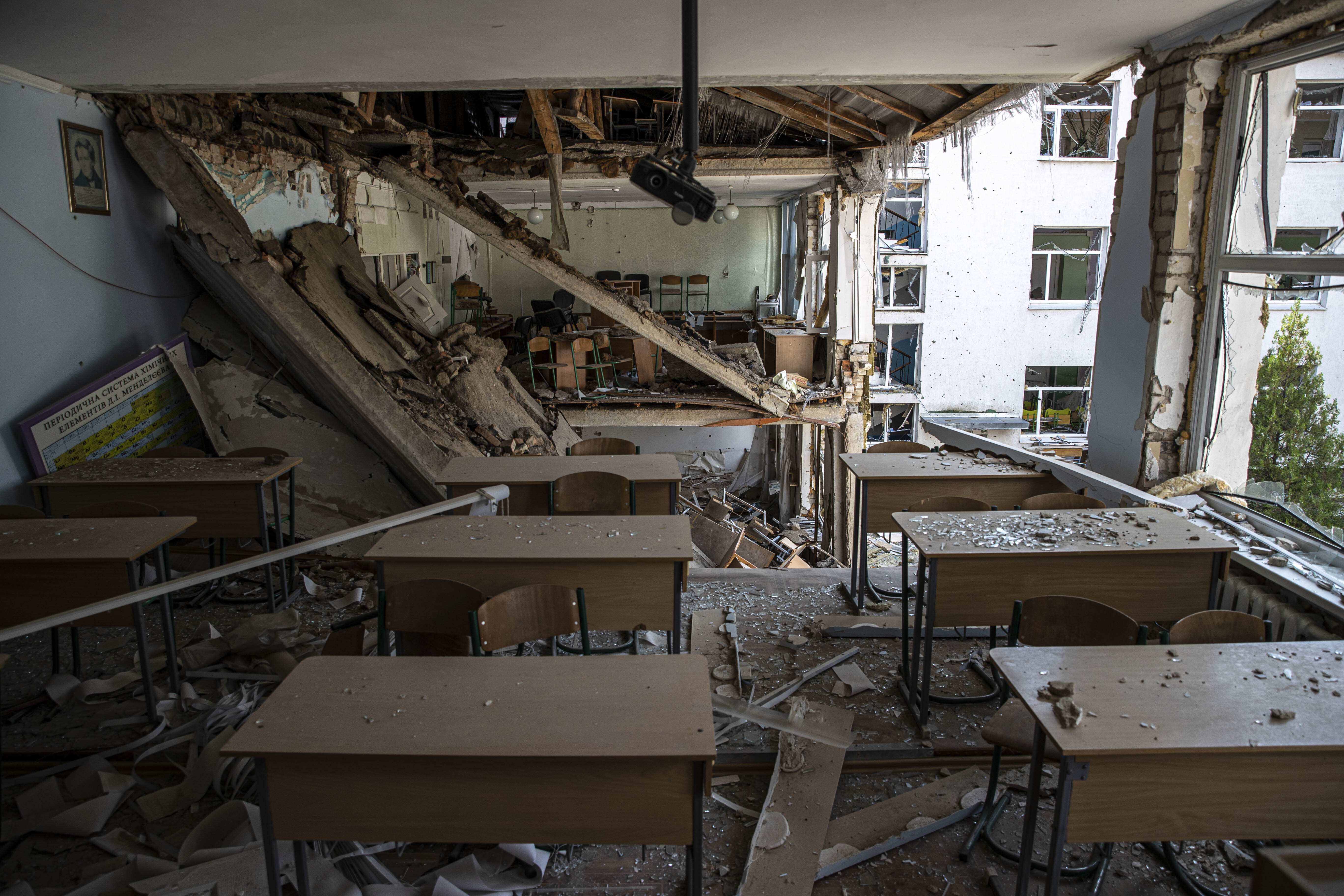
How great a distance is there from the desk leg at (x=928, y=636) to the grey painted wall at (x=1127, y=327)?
87.3 inches

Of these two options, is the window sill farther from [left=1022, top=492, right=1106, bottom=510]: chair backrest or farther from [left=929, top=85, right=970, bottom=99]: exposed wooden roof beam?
[left=1022, top=492, right=1106, bottom=510]: chair backrest

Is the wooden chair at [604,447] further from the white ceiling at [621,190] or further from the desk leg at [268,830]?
the desk leg at [268,830]

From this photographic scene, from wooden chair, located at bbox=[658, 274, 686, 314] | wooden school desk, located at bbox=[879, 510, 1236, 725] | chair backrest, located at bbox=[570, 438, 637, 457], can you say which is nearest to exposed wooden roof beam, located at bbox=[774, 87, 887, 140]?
chair backrest, located at bbox=[570, 438, 637, 457]

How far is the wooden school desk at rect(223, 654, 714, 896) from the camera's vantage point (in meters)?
2.03

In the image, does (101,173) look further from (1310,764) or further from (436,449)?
(1310,764)

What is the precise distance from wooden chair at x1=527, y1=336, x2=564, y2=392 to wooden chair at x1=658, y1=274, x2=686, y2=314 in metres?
5.66

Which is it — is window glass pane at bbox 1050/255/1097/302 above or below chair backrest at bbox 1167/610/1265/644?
above

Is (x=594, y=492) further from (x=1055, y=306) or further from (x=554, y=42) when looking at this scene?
(x=1055, y=306)

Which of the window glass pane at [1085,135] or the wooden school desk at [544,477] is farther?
the window glass pane at [1085,135]

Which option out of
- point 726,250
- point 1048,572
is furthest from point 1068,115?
point 1048,572

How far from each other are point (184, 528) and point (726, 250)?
13.5 meters

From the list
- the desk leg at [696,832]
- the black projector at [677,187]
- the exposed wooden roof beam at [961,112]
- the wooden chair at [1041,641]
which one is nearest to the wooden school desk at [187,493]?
the black projector at [677,187]

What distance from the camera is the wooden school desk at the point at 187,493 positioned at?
4355mm

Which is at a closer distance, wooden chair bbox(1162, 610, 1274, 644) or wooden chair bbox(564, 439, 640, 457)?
wooden chair bbox(1162, 610, 1274, 644)
